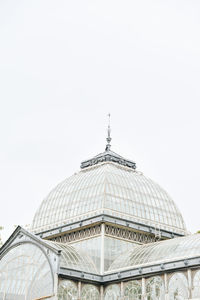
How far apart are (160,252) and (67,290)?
787cm

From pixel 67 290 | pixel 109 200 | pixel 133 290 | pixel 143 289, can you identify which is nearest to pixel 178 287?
pixel 143 289

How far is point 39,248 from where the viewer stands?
2115 inches

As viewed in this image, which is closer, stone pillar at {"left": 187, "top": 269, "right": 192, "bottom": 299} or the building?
stone pillar at {"left": 187, "top": 269, "right": 192, "bottom": 299}

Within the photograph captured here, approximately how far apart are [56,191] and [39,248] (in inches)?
519

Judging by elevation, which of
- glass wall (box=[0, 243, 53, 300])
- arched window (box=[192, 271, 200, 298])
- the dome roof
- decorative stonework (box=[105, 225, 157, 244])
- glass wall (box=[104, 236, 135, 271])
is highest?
the dome roof

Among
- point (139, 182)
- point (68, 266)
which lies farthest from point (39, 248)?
point (139, 182)

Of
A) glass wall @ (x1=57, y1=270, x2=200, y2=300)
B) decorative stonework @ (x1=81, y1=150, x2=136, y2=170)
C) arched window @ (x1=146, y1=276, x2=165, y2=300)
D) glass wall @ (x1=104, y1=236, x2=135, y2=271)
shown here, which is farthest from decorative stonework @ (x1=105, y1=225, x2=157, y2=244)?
decorative stonework @ (x1=81, y1=150, x2=136, y2=170)

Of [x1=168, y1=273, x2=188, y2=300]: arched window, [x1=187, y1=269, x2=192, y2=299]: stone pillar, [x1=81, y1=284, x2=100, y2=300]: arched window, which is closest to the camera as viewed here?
[x1=187, y1=269, x2=192, y2=299]: stone pillar

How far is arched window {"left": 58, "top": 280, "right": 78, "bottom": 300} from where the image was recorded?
5034cm

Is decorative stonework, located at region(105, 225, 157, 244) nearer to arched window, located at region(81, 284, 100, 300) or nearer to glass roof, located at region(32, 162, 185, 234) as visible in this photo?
glass roof, located at region(32, 162, 185, 234)

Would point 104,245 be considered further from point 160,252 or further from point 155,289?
point 155,289

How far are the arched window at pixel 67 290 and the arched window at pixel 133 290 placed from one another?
3951 millimetres

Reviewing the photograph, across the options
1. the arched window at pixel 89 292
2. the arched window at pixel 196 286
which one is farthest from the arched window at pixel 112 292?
the arched window at pixel 196 286

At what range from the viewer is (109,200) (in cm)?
6022
